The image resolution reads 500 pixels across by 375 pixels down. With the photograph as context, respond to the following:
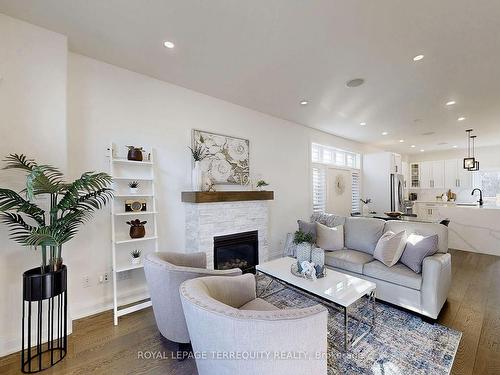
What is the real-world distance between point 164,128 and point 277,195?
245 cm

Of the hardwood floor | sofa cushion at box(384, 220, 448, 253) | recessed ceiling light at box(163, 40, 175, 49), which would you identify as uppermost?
recessed ceiling light at box(163, 40, 175, 49)

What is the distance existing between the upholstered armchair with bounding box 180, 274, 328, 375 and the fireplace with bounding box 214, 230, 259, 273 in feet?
6.90

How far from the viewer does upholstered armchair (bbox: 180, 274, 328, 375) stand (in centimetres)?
107

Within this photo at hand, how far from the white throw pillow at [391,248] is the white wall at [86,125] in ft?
7.61

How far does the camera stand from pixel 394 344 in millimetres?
2006

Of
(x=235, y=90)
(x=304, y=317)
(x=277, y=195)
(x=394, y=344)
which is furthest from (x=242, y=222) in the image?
(x=304, y=317)

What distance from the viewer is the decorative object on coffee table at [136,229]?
266 cm

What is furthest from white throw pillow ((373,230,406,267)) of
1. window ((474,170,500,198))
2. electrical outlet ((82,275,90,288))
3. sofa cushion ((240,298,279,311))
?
window ((474,170,500,198))

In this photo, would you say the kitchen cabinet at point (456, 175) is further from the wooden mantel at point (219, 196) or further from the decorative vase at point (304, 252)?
the decorative vase at point (304, 252)

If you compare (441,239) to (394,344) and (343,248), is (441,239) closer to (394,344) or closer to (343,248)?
(343,248)

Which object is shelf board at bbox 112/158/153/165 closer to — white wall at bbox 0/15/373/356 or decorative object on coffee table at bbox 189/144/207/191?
white wall at bbox 0/15/373/356

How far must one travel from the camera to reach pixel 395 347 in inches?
77.5

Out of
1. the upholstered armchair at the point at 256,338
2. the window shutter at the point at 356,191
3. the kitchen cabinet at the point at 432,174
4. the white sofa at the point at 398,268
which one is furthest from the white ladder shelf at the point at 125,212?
the kitchen cabinet at the point at 432,174

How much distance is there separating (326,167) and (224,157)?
3.07 meters
